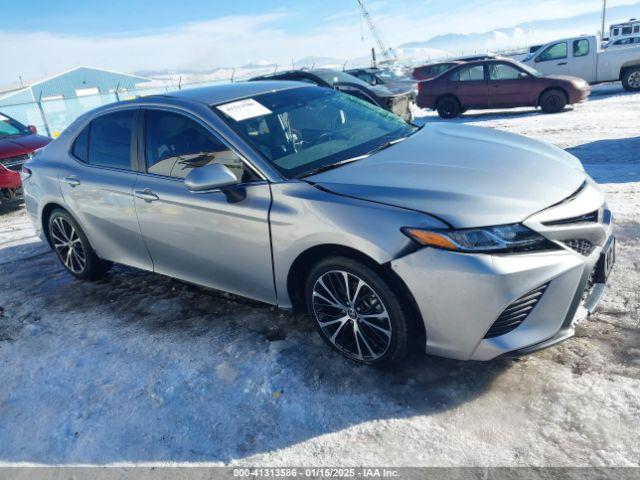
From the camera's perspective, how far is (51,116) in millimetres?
16344

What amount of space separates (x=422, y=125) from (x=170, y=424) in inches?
114

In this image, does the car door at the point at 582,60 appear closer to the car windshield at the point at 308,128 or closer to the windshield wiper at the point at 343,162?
the car windshield at the point at 308,128

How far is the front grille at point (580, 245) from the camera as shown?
2.46m

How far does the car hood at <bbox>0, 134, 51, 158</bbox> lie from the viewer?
315 inches

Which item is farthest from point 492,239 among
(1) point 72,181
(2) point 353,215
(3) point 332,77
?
(3) point 332,77

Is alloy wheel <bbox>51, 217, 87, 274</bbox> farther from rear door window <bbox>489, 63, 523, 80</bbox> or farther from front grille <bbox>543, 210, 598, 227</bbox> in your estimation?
rear door window <bbox>489, 63, 523, 80</bbox>

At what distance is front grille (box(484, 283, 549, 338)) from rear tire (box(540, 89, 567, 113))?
1134cm

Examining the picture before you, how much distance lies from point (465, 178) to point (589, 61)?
1446 cm

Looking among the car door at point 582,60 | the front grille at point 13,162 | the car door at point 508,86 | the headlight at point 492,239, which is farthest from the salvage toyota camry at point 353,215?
the car door at point 582,60

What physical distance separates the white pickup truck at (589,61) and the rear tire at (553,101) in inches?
124

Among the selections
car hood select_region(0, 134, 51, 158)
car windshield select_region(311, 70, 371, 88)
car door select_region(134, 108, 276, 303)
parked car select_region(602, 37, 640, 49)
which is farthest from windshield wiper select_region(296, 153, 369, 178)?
parked car select_region(602, 37, 640, 49)

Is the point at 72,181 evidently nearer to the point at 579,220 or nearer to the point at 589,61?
the point at 579,220

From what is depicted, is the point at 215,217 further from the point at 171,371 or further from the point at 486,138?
the point at 486,138

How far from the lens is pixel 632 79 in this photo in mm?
13945
